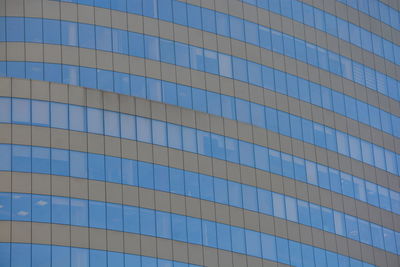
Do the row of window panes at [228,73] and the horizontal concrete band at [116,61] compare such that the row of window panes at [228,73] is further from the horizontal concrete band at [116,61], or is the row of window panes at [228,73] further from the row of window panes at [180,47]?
the horizontal concrete band at [116,61]

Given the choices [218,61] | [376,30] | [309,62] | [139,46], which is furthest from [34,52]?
[376,30]

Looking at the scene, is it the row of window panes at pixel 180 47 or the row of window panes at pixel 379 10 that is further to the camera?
the row of window panes at pixel 379 10

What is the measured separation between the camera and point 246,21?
9150cm

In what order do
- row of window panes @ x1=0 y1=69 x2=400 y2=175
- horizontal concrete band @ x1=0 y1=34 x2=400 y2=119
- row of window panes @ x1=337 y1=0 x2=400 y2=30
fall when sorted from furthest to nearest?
1. row of window panes @ x1=337 y1=0 x2=400 y2=30
2. row of window panes @ x1=0 y1=69 x2=400 y2=175
3. horizontal concrete band @ x1=0 y1=34 x2=400 y2=119

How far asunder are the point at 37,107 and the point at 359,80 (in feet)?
92.4

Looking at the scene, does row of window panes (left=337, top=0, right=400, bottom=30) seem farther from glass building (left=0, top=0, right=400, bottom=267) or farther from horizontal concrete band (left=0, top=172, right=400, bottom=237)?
horizontal concrete band (left=0, top=172, right=400, bottom=237)

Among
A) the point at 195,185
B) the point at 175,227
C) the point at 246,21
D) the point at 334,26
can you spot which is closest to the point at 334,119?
the point at 334,26

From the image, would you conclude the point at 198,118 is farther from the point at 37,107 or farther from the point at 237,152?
the point at 37,107

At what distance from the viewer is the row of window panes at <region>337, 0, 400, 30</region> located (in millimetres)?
99750

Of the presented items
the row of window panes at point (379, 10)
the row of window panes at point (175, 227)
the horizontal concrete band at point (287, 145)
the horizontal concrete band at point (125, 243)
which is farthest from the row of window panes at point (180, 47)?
the horizontal concrete band at point (125, 243)

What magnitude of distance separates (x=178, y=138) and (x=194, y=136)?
1.28 meters

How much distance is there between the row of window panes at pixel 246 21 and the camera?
87.4 metres

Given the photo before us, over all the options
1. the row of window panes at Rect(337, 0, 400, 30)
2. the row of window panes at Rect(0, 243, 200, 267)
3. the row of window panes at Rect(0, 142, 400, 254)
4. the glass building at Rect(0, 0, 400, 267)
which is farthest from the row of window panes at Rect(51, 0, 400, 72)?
the row of window panes at Rect(0, 243, 200, 267)

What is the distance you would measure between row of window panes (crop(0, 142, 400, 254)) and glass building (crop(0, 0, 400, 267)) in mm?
94
